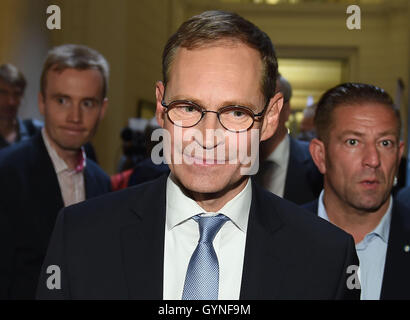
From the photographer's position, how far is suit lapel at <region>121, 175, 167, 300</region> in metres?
1.17

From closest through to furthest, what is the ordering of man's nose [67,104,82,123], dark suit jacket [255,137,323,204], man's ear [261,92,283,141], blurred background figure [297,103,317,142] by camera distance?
man's ear [261,92,283,141], man's nose [67,104,82,123], dark suit jacket [255,137,323,204], blurred background figure [297,103,317,142]

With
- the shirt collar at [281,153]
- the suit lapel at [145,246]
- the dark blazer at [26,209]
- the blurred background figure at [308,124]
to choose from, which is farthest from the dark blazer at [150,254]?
the blurred background figure at [308,124]

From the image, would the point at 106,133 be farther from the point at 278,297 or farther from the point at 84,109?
the point at 278,297

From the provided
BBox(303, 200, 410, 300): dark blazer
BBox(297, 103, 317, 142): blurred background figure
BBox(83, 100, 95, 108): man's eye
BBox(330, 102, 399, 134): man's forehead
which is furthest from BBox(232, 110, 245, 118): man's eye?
BBox(297, 103, 317, 142): blurred background figure

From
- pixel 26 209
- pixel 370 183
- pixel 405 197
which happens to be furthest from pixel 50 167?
pixel 405 197

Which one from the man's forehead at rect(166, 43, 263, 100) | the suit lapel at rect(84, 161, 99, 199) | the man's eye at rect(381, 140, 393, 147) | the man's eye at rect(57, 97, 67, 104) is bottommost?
the suit lapel at rect(84, 161, 99, 199)

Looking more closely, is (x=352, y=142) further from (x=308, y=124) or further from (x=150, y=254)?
(x=308, y=124)

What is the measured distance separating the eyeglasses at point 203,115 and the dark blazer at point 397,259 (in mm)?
768

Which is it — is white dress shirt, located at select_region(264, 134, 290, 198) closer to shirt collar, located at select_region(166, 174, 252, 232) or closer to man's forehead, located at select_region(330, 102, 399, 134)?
man's forehead, located at select_region(330, 102, 399, 134)

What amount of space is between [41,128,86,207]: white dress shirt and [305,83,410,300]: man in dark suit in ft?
3.07

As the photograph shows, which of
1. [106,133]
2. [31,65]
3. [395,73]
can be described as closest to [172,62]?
[31,65]

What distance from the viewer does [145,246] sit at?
121cm

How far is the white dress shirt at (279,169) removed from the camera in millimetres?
2344

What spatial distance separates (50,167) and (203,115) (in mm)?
1060
